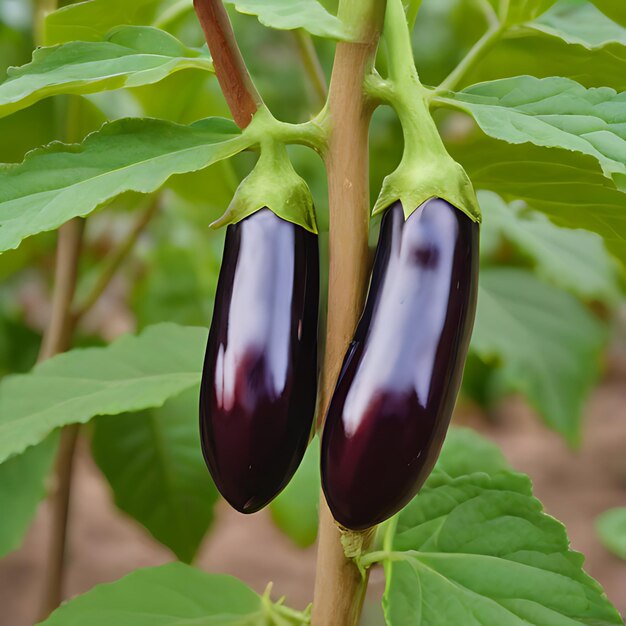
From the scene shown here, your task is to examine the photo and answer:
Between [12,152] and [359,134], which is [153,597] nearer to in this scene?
[359,134]

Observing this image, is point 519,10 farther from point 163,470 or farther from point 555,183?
point 163,470

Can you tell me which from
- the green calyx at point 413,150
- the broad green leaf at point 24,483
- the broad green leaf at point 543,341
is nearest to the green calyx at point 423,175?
the green calyx at point 413,150

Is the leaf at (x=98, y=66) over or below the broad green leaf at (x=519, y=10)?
below

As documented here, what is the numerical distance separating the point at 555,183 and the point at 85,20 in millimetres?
217

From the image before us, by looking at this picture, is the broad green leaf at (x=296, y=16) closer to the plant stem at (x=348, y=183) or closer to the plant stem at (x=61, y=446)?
the plant stem at (x=348, y=183)

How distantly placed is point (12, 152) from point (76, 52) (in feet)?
1.35

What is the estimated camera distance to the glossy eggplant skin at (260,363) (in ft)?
0.93

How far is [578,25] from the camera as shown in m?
0.45

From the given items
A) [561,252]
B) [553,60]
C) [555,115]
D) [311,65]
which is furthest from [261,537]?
[555,115]

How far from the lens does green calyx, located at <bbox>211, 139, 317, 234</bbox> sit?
30 centimetres

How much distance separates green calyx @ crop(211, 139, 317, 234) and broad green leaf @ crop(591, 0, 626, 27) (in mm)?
193

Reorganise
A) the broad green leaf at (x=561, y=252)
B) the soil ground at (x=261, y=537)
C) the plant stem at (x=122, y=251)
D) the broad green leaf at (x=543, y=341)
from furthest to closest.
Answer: the soil ground at (x=261, y=537) < the broad green leaf at (x=543, y=341) < the broad green leaf at (x=561, y=252) < the plant stem at (x=122, y=251)

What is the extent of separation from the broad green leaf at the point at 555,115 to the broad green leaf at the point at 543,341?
66cm

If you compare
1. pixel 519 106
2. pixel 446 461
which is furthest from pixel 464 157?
pixel 446 461
